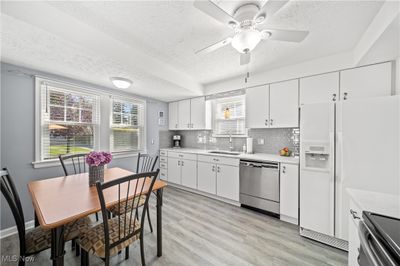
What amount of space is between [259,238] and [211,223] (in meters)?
0.67

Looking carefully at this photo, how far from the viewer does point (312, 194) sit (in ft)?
6.52

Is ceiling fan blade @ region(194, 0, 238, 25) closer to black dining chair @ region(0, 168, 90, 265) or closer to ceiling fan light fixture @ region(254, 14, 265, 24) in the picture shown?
ceiling fan light fixture @ region(254, 14, 265, 24)

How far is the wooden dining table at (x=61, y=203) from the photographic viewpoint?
1.02 metres

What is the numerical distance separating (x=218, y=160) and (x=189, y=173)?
0.84 m

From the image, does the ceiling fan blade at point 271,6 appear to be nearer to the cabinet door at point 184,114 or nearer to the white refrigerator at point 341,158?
the white refrigerator at point 341,158

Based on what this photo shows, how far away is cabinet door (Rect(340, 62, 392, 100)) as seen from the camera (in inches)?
76.4

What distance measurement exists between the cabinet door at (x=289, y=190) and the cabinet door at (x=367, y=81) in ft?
4.17

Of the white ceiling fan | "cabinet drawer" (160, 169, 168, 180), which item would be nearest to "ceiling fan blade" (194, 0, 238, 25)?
the white ceiling fan

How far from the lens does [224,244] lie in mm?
1863

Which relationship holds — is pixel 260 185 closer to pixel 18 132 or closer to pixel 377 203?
pixel 377 203

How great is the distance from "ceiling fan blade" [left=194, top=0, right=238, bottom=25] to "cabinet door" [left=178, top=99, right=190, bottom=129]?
2.90 metres

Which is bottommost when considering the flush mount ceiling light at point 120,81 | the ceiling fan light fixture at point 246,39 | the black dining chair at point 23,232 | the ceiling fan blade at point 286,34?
the black dining chair at point 23,232

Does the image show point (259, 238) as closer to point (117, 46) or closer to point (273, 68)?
point (273, 68)

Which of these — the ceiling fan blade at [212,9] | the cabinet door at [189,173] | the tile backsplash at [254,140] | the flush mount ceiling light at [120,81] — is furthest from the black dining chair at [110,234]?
the tile backsplash at [254,140]
